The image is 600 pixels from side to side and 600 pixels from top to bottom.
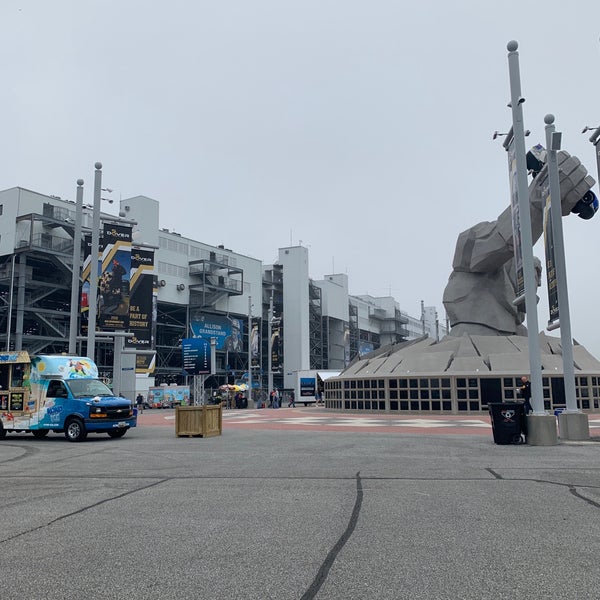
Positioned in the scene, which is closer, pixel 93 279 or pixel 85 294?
pixel 93 279

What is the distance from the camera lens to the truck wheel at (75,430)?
59.6 feet

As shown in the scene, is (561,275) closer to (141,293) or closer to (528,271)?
(528,271)

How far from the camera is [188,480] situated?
392 inches

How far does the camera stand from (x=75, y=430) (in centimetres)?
1831

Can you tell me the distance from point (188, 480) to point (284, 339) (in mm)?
84914

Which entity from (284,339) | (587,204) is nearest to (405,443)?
(587,204)

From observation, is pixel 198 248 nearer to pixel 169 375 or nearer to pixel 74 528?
pixel 169 375

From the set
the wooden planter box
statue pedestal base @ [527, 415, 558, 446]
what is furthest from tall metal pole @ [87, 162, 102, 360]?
statue pedestal base @ [527, 415, 558, 446]

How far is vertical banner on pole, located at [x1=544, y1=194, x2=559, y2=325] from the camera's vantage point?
16547 millimetres

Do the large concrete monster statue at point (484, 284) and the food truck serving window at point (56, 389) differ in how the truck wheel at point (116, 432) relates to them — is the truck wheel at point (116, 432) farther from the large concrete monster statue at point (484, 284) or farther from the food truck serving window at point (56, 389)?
the large concrete monster statue at point (484, 284)

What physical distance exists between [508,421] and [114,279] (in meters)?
18.1

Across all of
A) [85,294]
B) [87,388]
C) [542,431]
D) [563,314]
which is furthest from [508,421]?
[85,294]

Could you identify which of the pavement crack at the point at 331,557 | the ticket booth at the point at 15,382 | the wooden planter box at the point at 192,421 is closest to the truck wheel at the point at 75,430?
the ticket booth at the point at 15,382

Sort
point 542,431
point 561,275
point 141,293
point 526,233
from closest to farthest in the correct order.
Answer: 1. point 542,431
2. point 526,233
3. point 561,275
4. point 141,293
